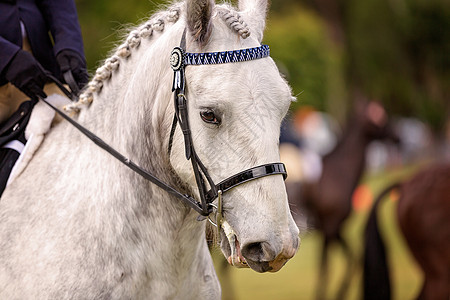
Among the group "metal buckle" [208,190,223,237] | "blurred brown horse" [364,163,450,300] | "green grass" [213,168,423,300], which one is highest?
"metal buckle" [208,190,223,237]

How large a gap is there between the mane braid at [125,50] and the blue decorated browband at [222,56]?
33 centimetres

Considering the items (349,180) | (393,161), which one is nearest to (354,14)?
(349,180)

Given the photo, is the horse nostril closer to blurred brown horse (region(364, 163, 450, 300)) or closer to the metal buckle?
the metal buckle

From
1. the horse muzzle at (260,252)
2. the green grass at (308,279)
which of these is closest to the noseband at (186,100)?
the horse muzzle at (260,252)

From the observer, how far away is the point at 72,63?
9.87ft

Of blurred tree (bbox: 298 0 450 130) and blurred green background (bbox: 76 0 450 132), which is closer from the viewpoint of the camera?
blurred tree (bbox: 298 0 450 130)

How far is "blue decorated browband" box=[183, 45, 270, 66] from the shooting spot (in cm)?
221

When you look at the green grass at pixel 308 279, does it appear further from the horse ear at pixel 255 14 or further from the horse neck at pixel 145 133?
the horse ear at pixel 255 14

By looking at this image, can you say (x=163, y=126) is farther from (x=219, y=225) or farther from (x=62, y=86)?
(x=62, y=86)

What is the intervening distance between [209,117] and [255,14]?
1.81 feet

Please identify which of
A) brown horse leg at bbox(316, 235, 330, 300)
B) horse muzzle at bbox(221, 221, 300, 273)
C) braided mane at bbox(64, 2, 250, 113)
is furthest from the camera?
brown horse leg at bbox(316, 235, 330, 300)

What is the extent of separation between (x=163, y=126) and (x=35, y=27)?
3.78ft

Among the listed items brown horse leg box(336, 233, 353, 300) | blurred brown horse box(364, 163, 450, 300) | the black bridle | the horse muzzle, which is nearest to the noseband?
the black bridle

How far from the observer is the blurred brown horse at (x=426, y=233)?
6133 mm
